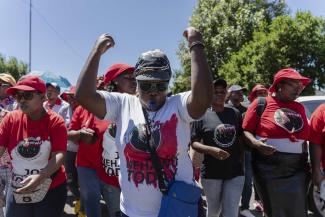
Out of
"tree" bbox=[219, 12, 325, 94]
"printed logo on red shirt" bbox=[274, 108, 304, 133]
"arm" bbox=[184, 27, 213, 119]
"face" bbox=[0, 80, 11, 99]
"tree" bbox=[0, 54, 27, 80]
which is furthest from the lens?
"tree" bbox=[0, 54, 27, 80]

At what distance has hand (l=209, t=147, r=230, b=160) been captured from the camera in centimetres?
374

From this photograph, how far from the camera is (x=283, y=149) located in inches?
141

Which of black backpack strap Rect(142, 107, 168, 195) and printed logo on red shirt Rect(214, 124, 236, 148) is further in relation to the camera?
printed logo on red shirt Rect(214, 124, 236, 148)

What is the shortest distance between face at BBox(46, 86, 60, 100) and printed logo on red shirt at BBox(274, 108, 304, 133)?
13.0 ft

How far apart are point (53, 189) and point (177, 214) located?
1598 mm

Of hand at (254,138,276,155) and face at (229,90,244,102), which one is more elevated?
face at (229,90,244,102)

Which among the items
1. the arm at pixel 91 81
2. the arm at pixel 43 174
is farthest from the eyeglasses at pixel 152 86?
the arm at pixel 43 174

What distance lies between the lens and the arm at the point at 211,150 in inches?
147

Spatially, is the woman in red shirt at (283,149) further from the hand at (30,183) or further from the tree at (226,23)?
the tree at (226,23)

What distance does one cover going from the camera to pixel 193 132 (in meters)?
4.19

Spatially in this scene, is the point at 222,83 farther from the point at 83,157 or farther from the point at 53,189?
the point at 53,189

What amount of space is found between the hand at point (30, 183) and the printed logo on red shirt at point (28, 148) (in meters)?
0.20

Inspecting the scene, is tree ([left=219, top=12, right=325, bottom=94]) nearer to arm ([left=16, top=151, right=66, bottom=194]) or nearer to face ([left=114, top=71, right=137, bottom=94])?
face ([left=114, top=71, right=137, bottom=94])

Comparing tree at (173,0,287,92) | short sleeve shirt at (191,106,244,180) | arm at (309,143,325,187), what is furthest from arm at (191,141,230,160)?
tree at (173,0,287,92)
